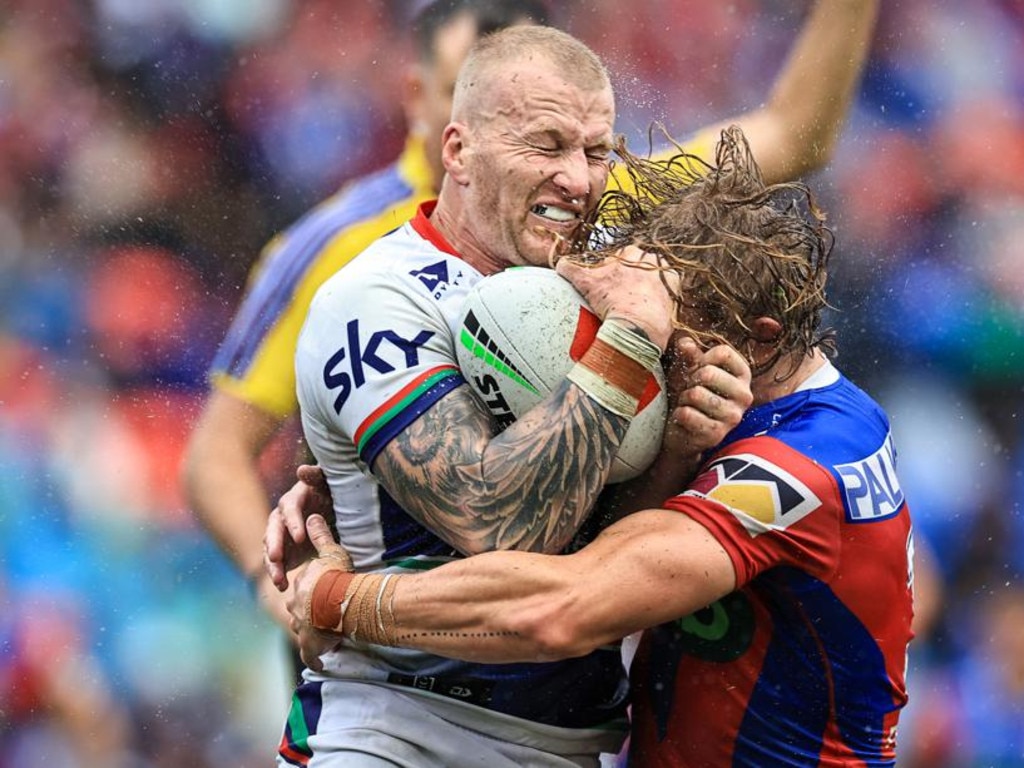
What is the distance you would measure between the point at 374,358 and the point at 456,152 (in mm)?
740

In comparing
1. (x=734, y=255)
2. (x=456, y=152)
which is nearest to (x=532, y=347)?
(x=734, y=255)

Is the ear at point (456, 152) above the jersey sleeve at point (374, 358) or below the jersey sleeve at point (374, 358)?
above

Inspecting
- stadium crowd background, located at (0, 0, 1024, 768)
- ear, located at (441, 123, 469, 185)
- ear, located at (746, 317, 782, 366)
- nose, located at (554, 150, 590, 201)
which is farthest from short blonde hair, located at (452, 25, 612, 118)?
stadium crowd background, located at (0, 0, 1024, 768)

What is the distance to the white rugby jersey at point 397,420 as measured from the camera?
291 centimetres

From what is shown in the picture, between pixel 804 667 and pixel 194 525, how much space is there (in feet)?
9.11

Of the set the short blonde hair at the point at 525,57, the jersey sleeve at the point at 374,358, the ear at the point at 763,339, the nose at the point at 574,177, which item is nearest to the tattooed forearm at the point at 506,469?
the jersey sleeve at the point at 374,358

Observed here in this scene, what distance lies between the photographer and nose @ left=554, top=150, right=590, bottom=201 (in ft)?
10.8

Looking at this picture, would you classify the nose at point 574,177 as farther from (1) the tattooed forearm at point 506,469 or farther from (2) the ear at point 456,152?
(1) the tattooed forearm at point 506,469

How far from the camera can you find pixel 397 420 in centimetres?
285

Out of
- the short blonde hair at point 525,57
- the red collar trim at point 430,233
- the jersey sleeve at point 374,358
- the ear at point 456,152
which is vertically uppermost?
the short blonde hair at point 525,57

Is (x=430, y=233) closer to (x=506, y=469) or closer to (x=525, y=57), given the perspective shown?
(x=525, y=57)

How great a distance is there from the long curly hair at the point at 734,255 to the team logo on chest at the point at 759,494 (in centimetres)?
26

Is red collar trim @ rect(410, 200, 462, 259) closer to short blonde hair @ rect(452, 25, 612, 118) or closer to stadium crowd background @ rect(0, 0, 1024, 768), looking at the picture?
short blonde hair @ rect(452, 25, 612, 118)

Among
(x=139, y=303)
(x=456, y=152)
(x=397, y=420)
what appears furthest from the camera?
(x=139, y=303)
